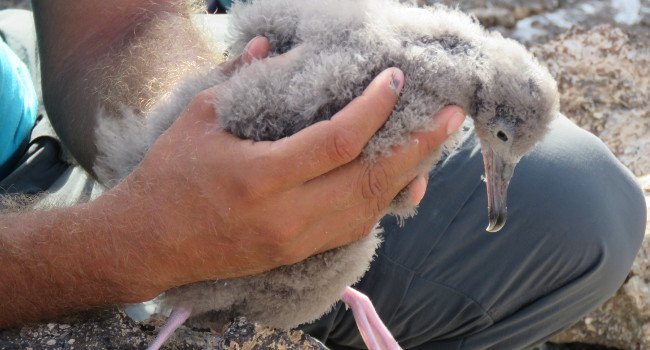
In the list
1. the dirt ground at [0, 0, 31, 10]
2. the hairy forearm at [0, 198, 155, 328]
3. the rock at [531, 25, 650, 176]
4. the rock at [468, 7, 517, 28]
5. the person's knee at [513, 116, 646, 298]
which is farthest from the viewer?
the dirt ground at [0, 0, 31, 10]

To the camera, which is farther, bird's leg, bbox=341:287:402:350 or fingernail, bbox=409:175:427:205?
bird's leg, bbox=341:287:402:350

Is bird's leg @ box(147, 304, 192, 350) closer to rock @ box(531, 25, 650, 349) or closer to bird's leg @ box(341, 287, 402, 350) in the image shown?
bird's leg @ box(341, 287, 402, 350)

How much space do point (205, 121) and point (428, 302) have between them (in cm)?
100

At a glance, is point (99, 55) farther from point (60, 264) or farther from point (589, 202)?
point (589, 202)

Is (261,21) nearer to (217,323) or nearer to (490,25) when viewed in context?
(217,323)

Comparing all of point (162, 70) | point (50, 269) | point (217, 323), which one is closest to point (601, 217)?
point (217, 323)

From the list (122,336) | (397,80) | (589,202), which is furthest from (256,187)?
(589,202)

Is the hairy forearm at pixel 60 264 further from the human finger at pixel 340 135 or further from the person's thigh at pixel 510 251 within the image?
the person's thigh at pixel 510 251

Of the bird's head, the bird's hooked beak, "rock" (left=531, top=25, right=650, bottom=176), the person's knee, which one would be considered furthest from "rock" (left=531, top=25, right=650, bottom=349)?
the bird's head

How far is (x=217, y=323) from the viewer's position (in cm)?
201

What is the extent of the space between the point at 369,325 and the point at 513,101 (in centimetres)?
73

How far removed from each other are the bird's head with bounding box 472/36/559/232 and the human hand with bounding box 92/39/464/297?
3.7 inches

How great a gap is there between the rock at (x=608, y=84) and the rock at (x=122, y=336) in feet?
6.69

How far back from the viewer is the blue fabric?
231cm
